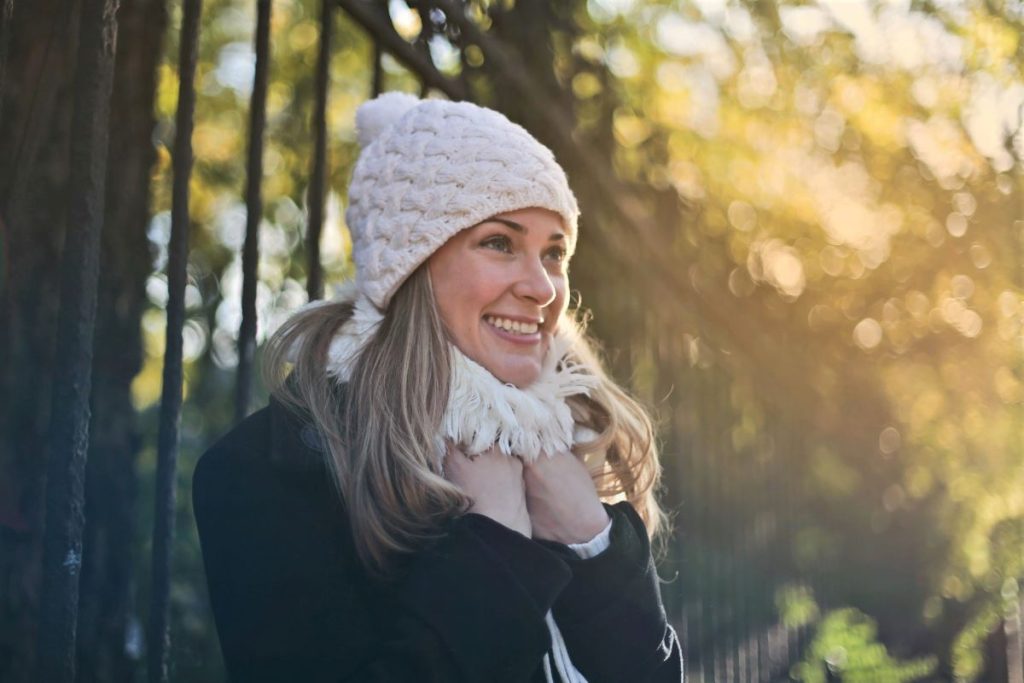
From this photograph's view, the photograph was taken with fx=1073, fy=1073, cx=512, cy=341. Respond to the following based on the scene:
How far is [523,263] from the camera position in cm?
238

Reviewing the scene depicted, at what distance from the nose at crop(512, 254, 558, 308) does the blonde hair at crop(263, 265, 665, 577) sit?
19 centimetres

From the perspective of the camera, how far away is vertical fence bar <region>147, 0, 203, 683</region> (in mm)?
2230

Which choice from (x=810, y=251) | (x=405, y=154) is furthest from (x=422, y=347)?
(x=810, y=251)

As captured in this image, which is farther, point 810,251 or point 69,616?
point 810,251

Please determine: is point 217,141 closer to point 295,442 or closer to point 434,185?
point 434,185

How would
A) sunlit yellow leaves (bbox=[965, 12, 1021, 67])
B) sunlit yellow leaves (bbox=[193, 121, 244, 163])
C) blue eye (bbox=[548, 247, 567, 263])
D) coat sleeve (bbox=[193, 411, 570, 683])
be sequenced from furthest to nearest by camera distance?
sunlit yellow leaves (bbox=[193, 121, 244, 163]) → sunlit yellow leaves (bbox=[965, 12, 1021, 67]) → blue eye (bbox=[548, 247, 567, 263]) → coat sleeve (bbox=[193, 411, 570, 683])

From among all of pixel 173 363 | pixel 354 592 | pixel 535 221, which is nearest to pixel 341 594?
pixel 354 592

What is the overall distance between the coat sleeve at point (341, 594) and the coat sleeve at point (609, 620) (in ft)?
0.46

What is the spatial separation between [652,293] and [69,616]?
233cm

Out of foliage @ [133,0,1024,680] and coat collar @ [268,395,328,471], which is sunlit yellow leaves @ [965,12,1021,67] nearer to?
foliage @ [133,0,1024,680]

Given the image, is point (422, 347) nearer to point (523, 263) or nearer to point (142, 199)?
point (523, 263)

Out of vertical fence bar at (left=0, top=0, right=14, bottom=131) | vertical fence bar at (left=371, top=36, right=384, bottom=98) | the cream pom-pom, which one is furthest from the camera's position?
vertical fence bar at (left=371, top=36, right=384, bottom=98)

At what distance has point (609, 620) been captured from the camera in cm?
225

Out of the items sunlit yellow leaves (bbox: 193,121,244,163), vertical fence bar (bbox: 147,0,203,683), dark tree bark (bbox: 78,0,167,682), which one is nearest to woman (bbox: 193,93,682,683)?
vertical fence bar (bbox: 147,0,203,683)
